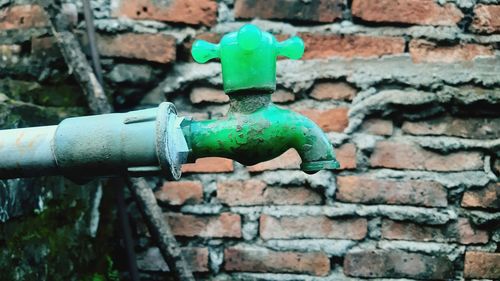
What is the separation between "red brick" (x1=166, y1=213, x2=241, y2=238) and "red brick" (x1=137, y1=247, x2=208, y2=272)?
0.12 ft

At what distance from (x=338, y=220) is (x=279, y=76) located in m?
0.34

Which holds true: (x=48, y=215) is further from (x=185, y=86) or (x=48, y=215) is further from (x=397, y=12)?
(x=397, y=12)

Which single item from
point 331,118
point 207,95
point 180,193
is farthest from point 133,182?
point 331,118

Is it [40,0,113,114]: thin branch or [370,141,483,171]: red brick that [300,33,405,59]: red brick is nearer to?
[370,141,483,171]: red brick

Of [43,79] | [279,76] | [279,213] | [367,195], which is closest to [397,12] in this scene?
[279,76]

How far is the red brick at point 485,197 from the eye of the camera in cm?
102

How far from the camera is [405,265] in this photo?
40.8 inches

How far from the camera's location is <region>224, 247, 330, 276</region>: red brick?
106cm

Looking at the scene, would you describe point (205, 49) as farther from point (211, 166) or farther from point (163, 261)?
point (163, 261)

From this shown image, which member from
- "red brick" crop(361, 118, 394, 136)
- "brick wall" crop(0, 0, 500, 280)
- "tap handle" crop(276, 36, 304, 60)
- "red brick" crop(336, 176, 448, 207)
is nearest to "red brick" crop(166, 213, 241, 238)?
"brick wall" crop(0, 0, 500, 280)

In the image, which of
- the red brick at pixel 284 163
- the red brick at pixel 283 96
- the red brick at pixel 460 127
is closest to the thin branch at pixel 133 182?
the red brick at pixel 284 163

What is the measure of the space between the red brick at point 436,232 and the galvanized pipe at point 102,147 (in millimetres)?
634

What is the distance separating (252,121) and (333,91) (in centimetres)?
53

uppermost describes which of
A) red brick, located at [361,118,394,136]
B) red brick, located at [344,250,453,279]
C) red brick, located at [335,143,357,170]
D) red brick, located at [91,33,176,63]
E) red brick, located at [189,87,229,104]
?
red brick, located at [91,33,176,63]
